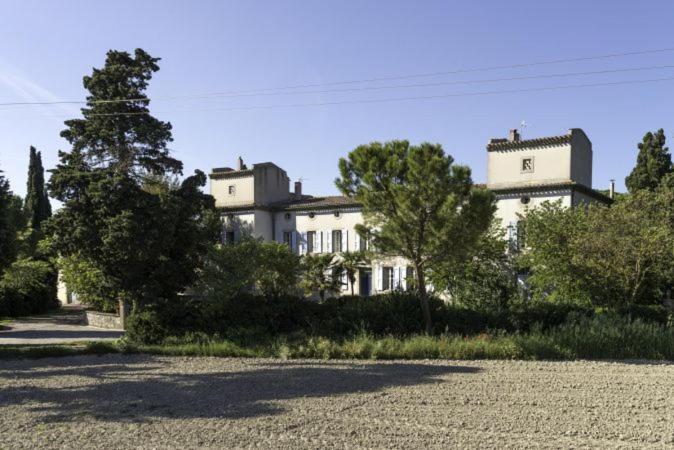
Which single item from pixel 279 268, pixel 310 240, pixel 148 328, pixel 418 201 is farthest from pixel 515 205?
pixel 148 328

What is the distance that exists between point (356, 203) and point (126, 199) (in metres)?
15.0

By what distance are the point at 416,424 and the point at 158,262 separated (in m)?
12.2

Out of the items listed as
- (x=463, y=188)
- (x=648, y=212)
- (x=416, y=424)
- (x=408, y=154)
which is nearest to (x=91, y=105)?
(x=408, y=154)

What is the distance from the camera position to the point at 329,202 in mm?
30672

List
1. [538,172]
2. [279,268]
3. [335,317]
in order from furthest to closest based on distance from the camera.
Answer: [538,172] → [279,268] → [335,317]

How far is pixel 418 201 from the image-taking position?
1322 centimetres

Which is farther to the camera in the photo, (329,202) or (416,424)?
(329,202)

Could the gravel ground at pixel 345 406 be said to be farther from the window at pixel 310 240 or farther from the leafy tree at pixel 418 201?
the window at pixel 310 240

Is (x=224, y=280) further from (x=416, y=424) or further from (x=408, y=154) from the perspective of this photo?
(x=416, y=424)

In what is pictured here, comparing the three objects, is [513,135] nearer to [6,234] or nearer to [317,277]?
[317,277]

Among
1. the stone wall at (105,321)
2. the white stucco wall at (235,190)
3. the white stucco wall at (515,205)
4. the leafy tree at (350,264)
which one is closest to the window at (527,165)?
the white stucco wall at (515,205)

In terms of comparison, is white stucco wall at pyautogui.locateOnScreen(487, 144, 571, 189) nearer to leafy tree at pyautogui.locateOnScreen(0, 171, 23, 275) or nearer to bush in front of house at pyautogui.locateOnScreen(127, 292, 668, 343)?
bush in front of house at pyautogui.locateOnScreen(127, 292, 668, 343)

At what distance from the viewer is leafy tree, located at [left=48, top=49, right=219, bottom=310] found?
16.0 metres

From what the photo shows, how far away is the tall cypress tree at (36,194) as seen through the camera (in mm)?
35375
